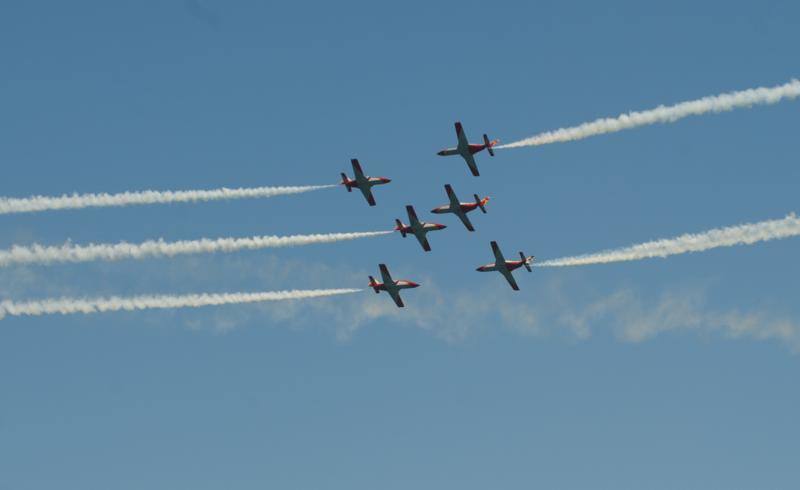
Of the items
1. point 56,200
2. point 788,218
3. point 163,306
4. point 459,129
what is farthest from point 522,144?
point 56,200

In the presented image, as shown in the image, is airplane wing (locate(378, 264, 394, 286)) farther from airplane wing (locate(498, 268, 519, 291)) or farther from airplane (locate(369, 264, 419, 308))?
airplane wing (locate(498, 268, 519, 291))

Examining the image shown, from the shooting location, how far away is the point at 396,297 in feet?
408

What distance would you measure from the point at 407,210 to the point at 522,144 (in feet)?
71.6

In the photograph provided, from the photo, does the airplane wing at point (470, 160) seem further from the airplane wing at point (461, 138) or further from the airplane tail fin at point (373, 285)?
the airplane tail fin at point (373, 285)

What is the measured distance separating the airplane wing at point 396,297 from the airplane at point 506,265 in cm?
779

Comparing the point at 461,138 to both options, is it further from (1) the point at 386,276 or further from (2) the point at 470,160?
(1) the point at 386,276

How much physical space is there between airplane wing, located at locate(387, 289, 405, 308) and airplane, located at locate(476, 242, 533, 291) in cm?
779

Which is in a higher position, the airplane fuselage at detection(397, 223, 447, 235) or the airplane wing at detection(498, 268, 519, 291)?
the airplane fuselage at detection(397, 223, 447, 235)

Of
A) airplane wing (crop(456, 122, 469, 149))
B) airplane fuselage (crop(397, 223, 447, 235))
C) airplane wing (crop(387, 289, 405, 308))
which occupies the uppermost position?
airplane wing (crop(456, 122, 469, 149))

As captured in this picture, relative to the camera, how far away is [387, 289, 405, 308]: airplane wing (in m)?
124

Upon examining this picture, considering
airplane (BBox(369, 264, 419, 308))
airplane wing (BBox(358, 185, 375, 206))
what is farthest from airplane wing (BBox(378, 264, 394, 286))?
airplane wing (BBox(358, 185, 375, 206))

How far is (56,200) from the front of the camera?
363 ft

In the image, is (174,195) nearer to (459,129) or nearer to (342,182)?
(342,182)

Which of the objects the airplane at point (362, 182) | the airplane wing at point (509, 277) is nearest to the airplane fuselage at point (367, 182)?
the airplane at point (362, 182)
